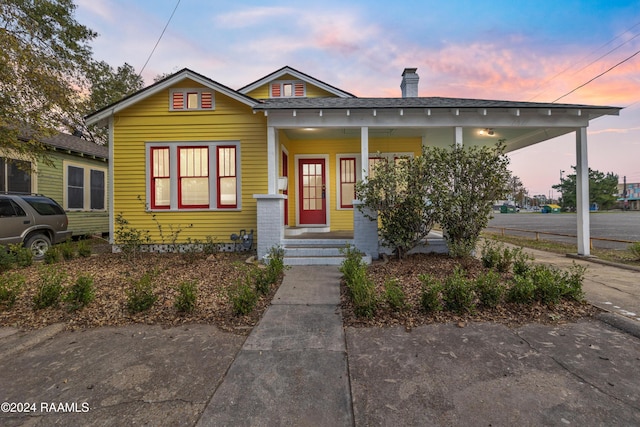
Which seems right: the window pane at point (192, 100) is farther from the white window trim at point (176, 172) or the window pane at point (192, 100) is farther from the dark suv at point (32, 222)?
the dark suv at point (32, 222)

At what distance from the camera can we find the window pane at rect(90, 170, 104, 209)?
39.3 feet

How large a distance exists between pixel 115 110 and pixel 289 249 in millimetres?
6003

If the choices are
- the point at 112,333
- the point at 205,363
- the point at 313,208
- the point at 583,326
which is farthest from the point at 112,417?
the point at 313,208

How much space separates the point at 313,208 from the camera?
9062 millimetres

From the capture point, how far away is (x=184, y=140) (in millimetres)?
7527

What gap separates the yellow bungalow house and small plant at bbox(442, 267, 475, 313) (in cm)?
278

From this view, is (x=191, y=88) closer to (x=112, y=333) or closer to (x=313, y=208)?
(x=313, y=208)

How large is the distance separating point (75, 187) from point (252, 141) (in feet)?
29.4

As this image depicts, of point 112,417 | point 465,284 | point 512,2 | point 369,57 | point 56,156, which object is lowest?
point 112,417

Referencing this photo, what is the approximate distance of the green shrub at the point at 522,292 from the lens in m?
3.48

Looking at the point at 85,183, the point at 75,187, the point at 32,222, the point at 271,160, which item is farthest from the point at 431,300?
the point at 85,183

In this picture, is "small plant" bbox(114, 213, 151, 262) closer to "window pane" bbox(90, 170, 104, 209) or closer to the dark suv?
the dark suv

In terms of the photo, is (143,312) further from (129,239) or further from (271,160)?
(129,239)

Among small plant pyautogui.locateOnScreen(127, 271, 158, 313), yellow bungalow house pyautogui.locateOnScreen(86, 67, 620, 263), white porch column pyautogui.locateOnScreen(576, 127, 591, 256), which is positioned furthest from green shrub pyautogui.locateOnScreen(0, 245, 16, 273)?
white porch column pyautogui.locateOnScreen(576, 127, 591, 256)
